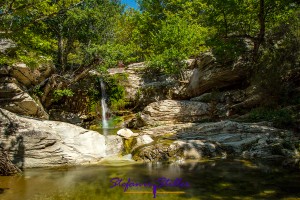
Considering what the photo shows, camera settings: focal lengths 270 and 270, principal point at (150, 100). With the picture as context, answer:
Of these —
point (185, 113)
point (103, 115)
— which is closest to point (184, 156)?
point (185, 113)

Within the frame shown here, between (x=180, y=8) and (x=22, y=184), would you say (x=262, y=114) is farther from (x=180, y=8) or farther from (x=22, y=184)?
(x=180, y=8)

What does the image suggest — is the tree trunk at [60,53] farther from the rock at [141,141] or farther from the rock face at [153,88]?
the rock at [141,141]

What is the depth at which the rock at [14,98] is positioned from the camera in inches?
663

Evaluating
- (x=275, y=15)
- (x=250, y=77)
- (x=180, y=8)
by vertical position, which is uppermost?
(x=180, y=8)

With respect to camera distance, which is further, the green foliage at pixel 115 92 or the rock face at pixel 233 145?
the green foliage at pixel 115 92

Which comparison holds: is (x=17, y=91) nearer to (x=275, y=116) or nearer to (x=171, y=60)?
(x=171, y=60)

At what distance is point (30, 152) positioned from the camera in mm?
11102

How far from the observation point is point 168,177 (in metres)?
8.48

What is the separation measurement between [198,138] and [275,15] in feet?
38.0

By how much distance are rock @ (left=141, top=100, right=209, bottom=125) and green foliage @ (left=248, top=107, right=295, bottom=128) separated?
3870 millimetres

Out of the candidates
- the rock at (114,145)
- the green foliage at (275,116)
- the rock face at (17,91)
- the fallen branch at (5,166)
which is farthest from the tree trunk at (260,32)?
the fallen branch at (5,166)

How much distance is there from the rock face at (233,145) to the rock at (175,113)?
17.3 feet

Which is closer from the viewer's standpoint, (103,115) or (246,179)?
(246,179)

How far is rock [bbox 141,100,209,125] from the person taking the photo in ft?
61.2
